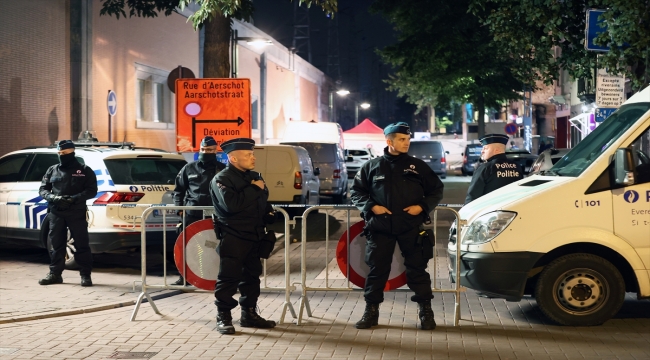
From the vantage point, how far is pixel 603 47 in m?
13.1

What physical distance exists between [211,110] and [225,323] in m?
→ 6.29

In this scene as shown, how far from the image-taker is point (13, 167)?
12.6 m

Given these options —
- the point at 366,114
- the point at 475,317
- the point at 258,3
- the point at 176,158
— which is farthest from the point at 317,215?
Answer: the point at 366,114

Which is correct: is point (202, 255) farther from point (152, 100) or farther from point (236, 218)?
point (152, 100)

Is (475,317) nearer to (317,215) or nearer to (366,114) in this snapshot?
(317,215)

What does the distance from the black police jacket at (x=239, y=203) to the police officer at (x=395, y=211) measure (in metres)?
0.88

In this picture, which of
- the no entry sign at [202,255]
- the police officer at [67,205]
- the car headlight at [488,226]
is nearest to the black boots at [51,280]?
the police officer at [67,205]

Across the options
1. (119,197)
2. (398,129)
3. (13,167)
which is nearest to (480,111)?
(13,167)

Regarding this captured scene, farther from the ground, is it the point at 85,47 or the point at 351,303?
the point at 85,47

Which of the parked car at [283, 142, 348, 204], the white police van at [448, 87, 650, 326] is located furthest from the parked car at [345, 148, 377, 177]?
the white police van at [448, 87, 650, 326]

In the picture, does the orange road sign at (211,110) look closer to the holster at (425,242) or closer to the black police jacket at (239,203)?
the black police jacket at (239,203)

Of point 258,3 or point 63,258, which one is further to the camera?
point 258,3

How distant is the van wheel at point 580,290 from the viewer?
7.73 m

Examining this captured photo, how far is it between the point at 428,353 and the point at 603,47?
7.94 meters
